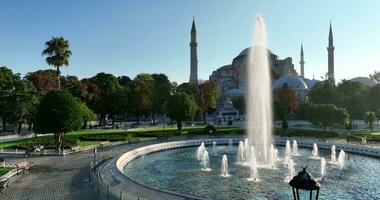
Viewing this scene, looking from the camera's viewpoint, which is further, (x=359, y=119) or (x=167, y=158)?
(x=359, y=119)

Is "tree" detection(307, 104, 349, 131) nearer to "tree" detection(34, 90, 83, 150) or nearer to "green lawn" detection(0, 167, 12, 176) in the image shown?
"tree" detection(34, 90, 83, 150)

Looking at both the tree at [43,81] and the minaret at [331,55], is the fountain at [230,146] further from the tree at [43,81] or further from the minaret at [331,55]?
the minaret at [331,55]

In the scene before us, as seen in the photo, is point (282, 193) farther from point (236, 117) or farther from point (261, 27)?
point (236, 117)

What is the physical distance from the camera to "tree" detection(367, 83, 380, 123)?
69.6m

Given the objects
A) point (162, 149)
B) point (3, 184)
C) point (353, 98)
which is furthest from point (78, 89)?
point (353, 98)

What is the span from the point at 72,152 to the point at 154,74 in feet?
214

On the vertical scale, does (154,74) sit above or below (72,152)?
above

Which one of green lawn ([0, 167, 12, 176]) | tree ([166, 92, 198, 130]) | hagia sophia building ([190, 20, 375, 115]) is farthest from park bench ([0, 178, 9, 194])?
hagia sophia building ([190, 20, 375, 115])

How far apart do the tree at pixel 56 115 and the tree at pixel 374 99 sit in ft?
185

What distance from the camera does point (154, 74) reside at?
328 ft

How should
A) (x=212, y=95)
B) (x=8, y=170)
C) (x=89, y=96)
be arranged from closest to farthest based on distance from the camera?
(x=8, y=170) → (x=89, y=96) → (x=212, y=95)

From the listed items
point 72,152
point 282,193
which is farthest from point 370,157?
point 72,152

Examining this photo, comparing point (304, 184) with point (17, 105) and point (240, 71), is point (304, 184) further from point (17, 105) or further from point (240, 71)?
point (240, 71)

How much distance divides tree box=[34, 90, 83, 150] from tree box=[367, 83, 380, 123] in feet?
185
